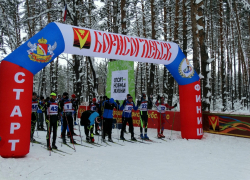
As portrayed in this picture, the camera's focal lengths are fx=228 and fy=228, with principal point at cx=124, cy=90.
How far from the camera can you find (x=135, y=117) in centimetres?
1389

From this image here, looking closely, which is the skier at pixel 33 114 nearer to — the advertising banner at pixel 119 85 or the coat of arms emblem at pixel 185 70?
the advertising banner at pixel 119 85

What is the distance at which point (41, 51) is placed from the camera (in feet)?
21.7

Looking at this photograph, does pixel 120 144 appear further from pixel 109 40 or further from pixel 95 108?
pixel 109 40

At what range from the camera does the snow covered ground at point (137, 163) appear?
4.81 meters

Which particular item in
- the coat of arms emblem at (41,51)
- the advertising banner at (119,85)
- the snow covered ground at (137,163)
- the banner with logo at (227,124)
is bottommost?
the snow covered ground at (137,163)

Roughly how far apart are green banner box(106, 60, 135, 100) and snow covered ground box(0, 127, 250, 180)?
351 cm

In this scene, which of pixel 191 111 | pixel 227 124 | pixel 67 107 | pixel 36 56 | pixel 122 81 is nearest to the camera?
pixel 36 56

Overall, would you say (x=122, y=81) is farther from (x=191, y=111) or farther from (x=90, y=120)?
(x=191, y=111)

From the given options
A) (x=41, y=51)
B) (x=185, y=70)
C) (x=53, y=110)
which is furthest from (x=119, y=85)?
(x=41, y=51)

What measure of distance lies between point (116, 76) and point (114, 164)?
657 centimetres

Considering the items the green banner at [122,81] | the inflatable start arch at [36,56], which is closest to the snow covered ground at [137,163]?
the inflatable start arch at [36,56]

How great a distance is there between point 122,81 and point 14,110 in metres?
6.07

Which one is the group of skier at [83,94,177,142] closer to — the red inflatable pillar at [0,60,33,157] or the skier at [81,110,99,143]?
the skier at [81,110,99,143]

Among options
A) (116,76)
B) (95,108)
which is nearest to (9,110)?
(95,108)
